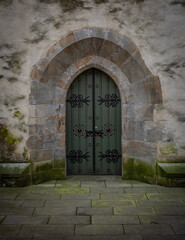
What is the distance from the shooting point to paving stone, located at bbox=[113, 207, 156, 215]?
3164 mm

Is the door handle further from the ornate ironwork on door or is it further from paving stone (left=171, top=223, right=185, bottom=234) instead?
paving stone (left=171, top=223, right=185, bottom=234)

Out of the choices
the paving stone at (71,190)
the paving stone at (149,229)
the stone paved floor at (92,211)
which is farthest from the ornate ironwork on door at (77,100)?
the paving stone at (149,229)

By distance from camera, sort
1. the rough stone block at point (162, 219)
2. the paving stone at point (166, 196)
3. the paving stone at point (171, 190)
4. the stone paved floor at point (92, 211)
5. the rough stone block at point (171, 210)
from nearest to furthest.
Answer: the stone paved floor at point (92, 211) → the rough stone block at point (162, 219) → the rough stone block at point (171, 210) → the paving stone at point (166, 196) → the paving stone at point (171, 190)

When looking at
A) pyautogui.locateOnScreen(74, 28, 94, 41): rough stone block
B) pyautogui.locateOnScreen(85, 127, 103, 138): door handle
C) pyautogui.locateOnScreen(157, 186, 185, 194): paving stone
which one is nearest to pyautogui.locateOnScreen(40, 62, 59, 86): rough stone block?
pyautogui.locateOnScreen(74, 28, 94, 41): rough stone block

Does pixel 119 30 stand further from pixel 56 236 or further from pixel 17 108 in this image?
pixel 56 236

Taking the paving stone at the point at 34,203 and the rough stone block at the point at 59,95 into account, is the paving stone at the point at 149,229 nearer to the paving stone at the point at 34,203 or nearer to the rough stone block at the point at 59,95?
the paving stone at the point at 34,203

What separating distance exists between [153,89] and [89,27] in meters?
1.59

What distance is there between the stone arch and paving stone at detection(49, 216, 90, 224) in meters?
1.47

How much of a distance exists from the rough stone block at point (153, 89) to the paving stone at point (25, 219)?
2.64 meters

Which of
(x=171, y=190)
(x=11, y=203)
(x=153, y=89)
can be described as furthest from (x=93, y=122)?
(x=11, y=203)

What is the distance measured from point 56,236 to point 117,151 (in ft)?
8.44

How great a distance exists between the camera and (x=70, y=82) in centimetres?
472

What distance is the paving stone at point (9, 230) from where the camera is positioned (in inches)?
105

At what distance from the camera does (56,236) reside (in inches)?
103
